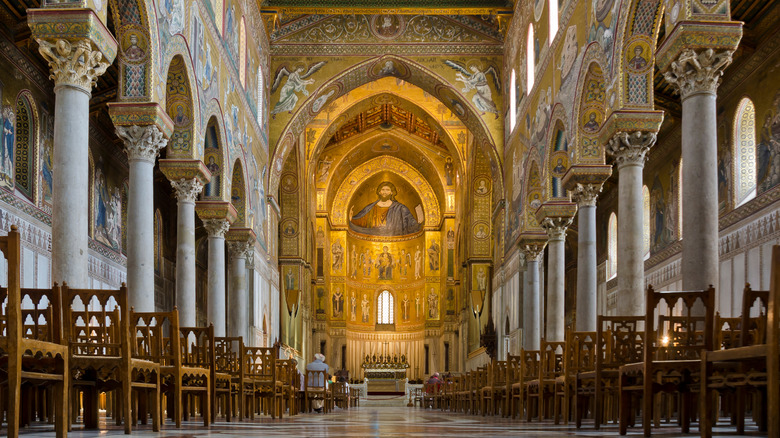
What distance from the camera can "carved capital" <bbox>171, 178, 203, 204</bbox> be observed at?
17.3m

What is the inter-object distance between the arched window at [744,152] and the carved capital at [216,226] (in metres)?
11.8

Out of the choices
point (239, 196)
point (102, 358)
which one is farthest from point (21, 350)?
point (239, 196)

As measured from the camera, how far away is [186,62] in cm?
1628

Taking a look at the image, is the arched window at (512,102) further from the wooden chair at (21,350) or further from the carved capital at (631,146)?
the wooden chair at (21,350)

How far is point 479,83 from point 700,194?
1771 cm

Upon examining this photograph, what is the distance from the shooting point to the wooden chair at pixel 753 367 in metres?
5.72

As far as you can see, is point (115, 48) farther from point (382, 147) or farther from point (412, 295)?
point (412, 295)

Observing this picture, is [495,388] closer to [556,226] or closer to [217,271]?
[556,226]

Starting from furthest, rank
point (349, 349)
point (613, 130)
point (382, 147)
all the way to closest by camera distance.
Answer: point (349, 349) → point (382, 147) → point (613, 130)

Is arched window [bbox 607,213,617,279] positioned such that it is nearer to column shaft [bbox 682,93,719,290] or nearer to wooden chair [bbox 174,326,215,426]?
column shaft [bbox 682,93,719,290]

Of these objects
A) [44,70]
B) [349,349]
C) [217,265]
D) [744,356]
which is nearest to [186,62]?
[44,70]

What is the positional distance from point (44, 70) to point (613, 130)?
12.1 metres

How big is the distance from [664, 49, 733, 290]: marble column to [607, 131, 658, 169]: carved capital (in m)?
2.98

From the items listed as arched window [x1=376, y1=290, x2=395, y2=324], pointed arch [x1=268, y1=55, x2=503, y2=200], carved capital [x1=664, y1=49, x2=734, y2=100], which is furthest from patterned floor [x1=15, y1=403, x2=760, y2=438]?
arched window [x1=376, y1=290, x2=395, y2=324]
